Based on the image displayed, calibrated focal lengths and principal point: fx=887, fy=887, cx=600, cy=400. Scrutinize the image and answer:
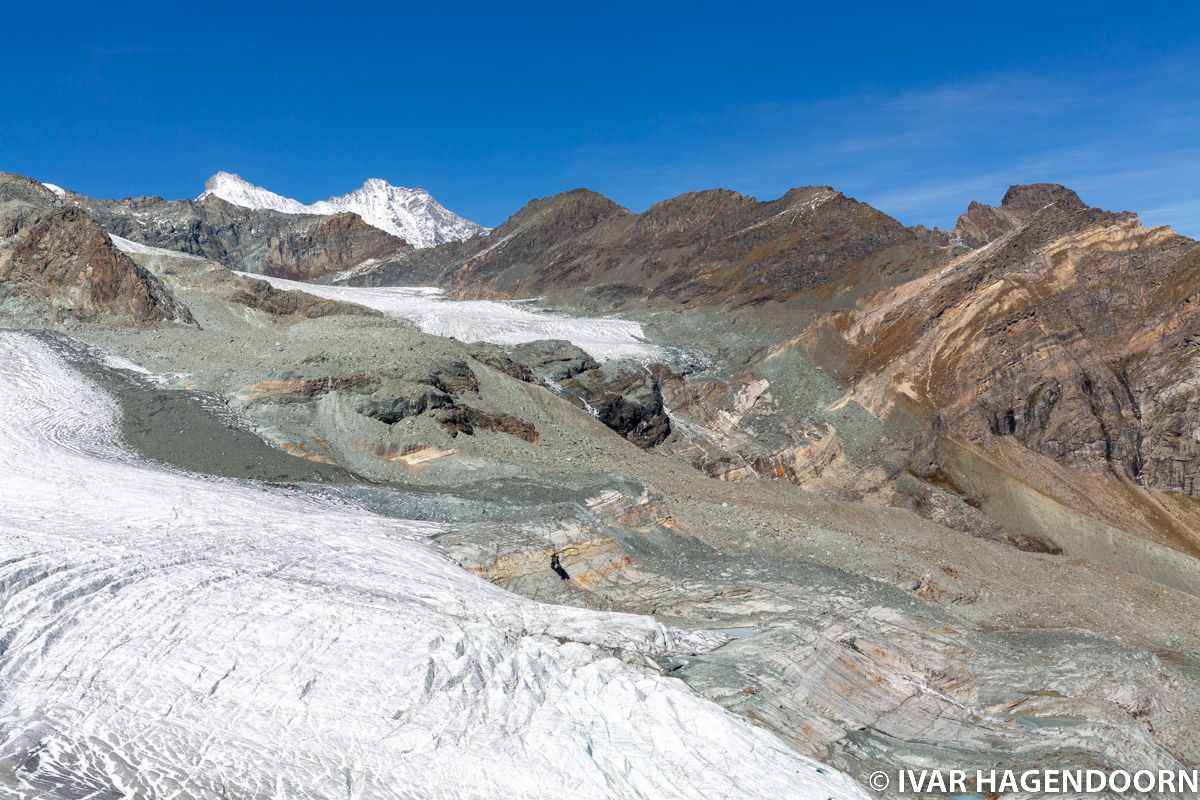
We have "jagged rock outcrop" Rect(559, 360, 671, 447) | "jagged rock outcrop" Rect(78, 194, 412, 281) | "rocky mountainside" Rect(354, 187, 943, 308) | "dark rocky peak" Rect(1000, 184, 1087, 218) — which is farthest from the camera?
"jagged rock outcrop" Rect(78, 194, 412, 281)

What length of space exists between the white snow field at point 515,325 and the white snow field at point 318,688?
34.7 m

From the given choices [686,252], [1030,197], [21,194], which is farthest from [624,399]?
[1030,197]

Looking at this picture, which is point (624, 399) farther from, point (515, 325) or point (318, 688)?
point (318, 688)

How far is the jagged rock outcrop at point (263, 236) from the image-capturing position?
303 feet

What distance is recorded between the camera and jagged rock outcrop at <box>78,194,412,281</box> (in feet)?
303

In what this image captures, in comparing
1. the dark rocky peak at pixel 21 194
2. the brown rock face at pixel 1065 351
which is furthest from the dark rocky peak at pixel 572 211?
the dark rocky peak at pixel 21 194

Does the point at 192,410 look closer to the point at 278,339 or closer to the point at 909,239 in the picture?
the point at 278,339

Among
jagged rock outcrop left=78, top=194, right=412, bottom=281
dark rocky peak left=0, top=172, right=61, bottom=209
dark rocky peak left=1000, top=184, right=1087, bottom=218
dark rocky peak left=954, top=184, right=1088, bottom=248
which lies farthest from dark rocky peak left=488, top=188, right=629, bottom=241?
dark rocky peak left=0, top=172, right=61, bottom=209

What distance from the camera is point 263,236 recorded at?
103 m

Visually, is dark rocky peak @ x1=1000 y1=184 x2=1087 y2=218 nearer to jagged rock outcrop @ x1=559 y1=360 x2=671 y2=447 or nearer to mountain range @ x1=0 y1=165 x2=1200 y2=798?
mountain range @ x1=0 y1=165 x2=1200 y2=798

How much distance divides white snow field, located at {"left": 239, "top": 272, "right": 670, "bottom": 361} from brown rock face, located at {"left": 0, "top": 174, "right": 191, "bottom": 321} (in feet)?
46.1

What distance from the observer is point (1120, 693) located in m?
12.9

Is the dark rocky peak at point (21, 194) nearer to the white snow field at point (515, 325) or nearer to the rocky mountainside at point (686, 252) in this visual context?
the white snow field at point (515, 325)

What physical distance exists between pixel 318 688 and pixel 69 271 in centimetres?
2738
